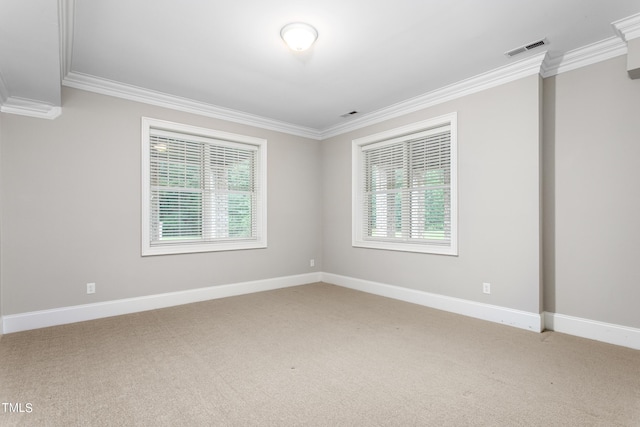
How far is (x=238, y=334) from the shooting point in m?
A: 3.17

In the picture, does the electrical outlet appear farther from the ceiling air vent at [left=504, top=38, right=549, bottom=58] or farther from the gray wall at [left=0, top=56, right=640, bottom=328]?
the ceiling air vent at [left=504, top=38, right=549, bottom=58]

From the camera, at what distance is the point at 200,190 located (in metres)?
4.56

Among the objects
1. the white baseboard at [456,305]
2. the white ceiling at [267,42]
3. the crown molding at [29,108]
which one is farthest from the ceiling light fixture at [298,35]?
the white baseboard at [456,305]

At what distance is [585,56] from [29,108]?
544 centimetres

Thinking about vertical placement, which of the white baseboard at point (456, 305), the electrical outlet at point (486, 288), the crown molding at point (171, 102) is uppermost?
the crown molding at point (171, 102)

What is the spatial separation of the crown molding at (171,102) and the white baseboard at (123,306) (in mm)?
2401

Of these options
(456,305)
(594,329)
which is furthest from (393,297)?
(594,329)

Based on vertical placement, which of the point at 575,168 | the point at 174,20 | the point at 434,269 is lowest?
the point at 434,269

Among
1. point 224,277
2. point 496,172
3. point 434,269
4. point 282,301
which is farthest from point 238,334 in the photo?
point 496,172

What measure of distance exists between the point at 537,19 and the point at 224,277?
4456 mm

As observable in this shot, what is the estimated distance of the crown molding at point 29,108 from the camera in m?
3.18

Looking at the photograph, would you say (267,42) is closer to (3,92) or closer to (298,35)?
(298,35)

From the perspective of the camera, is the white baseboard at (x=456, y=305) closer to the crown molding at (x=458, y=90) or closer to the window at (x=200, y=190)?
the window at (x=200, y=190)

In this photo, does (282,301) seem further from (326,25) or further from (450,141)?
(326,25)
